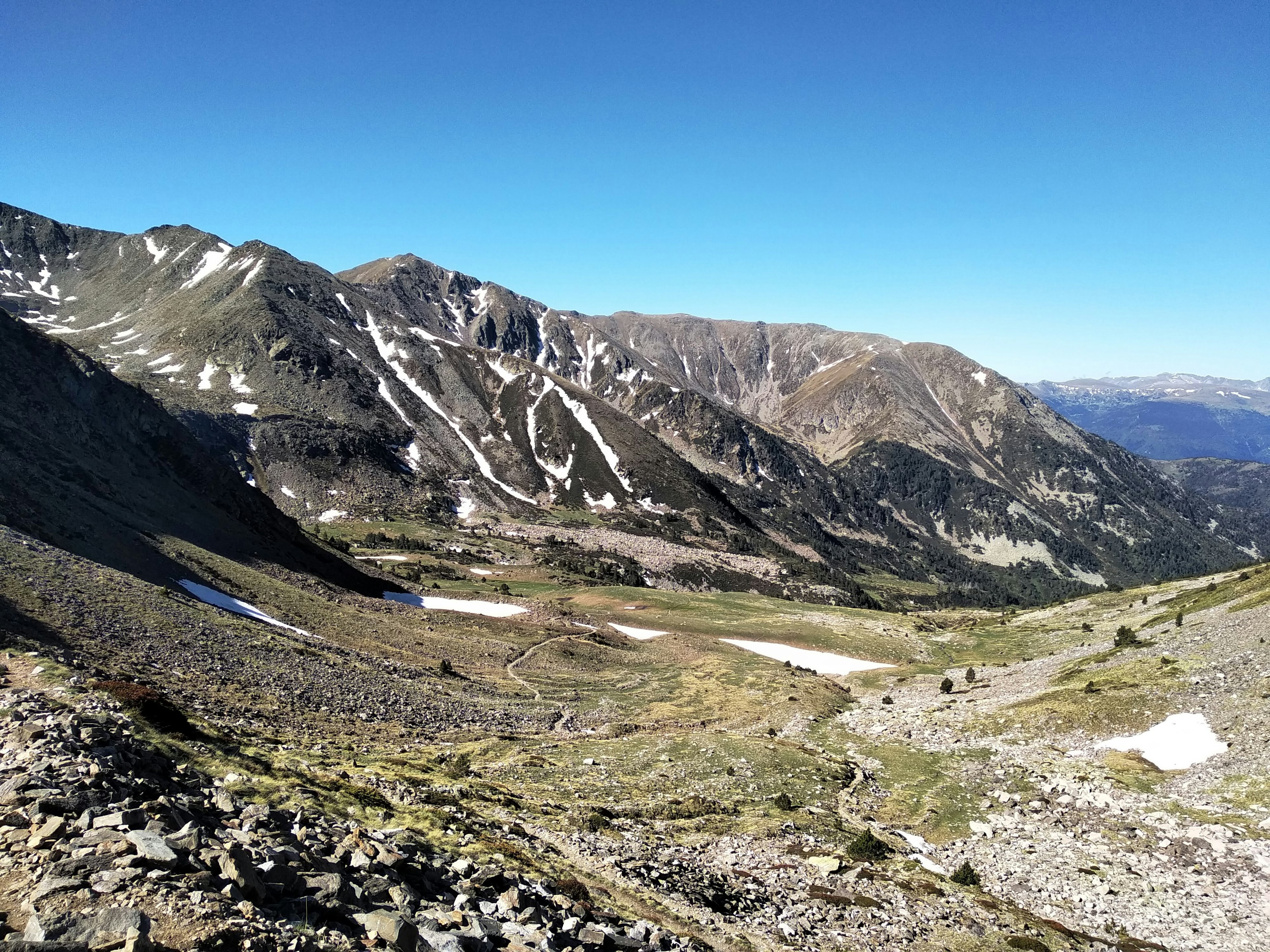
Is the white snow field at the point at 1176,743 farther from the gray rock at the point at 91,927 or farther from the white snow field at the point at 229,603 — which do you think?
the white snow field at the point at 229,603

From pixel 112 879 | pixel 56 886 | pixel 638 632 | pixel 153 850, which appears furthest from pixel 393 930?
pixel 638 632

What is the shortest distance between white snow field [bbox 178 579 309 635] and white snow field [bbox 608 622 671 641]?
5765 cm

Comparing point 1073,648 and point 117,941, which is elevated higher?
point 117,941

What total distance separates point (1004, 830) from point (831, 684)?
4785 centimetres

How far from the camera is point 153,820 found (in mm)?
12836

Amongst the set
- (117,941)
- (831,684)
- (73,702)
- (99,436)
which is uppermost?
(99,436)

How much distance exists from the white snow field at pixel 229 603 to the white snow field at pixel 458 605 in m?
40.0

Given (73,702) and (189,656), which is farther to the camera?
(189,656)

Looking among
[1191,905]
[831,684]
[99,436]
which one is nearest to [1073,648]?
[831,684]

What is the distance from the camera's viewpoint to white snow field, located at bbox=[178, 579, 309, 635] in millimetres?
57000

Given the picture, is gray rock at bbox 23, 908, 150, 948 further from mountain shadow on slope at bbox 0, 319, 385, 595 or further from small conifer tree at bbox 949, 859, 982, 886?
mountain shadow on slope at bbox 0, 319, 385, 595

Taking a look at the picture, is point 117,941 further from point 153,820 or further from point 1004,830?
point 1004,830

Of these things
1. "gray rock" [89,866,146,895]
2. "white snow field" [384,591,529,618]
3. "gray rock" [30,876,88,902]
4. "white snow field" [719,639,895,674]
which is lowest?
"white snow field" [719,639,895,674]

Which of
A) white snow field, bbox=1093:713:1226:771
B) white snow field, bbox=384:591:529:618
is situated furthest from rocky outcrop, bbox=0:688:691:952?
white snow field, bbox=384:591:529:618
